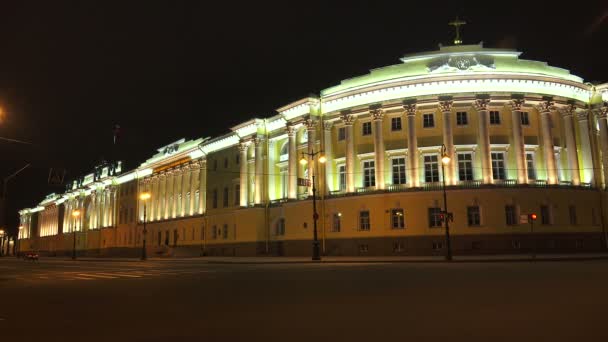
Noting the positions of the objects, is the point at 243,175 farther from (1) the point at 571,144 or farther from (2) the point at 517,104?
(1) the point at 571,144

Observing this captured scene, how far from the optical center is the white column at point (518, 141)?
4053cm

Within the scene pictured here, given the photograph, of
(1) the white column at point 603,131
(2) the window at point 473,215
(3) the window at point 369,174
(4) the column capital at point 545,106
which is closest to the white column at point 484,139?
(2) the window at point 473,215

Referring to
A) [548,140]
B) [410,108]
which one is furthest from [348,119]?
[548,140]

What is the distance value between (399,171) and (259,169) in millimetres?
17328

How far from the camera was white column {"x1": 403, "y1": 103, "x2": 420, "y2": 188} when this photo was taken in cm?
4194

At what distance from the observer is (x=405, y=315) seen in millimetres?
9391

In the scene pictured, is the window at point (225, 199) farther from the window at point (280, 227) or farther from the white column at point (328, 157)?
the white column at point (328, 157)

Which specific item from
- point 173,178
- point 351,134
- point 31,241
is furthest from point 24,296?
point 31,241

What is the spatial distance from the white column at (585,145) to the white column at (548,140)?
4.09 m

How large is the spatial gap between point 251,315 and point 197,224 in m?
59.6

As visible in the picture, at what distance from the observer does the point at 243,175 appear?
57.4 m

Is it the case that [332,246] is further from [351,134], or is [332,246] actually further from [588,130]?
[588,130]

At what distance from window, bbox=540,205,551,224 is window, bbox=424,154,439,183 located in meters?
8.36

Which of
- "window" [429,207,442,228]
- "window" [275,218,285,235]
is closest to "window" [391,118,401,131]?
"window" [429,207,442,228]
